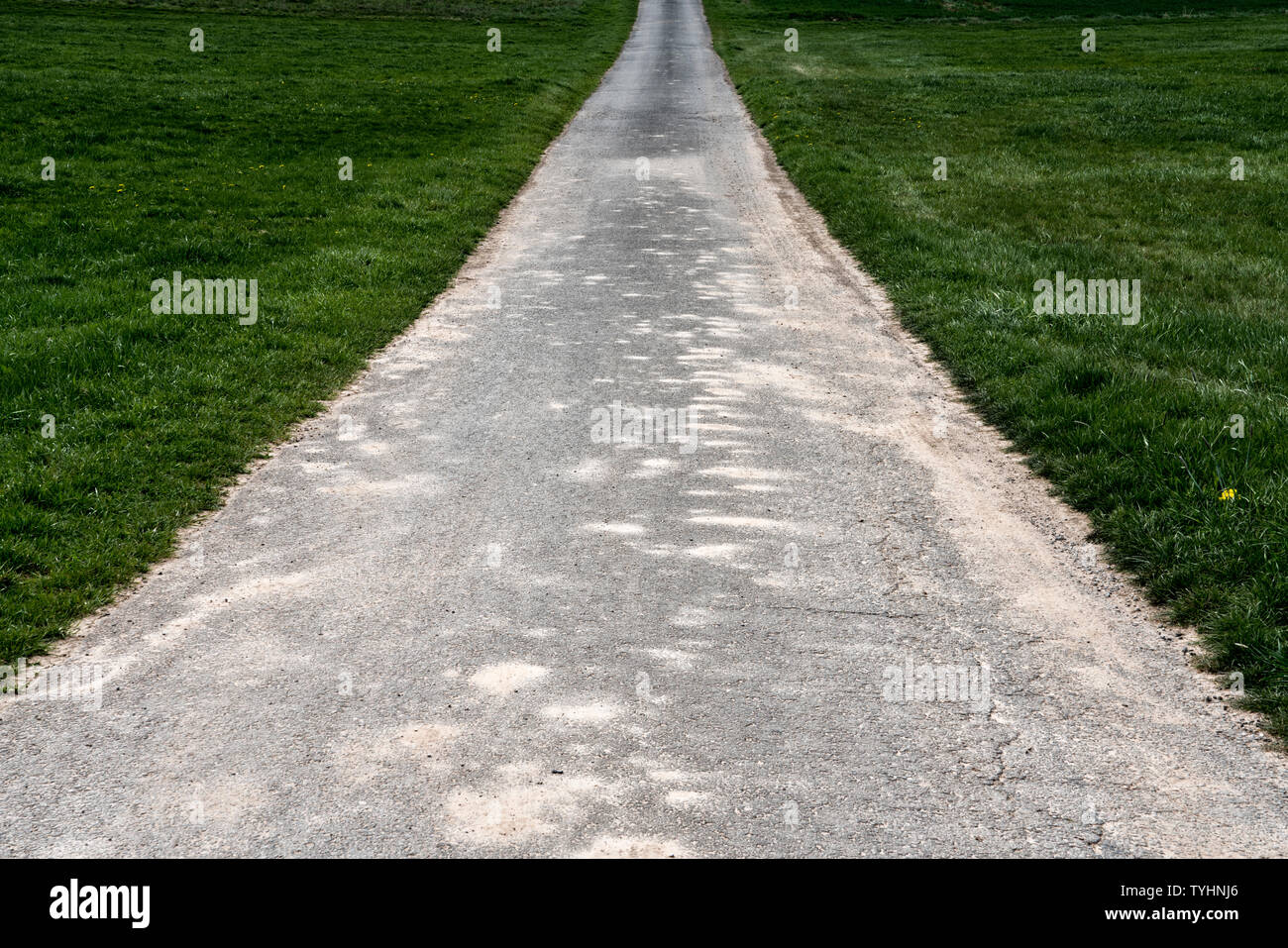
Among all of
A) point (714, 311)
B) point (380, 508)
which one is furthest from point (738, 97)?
point (380, 508)

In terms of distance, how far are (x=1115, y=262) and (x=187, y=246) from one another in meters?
11.2

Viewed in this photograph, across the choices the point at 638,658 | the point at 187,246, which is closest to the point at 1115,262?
the point at 638,658

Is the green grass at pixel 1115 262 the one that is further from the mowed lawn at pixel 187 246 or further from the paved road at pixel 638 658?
the mowed lawn at pixel 187 246

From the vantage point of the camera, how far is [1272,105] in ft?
82.5

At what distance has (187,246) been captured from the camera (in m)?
12.7

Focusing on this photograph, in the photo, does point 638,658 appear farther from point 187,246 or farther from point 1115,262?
point 187,246

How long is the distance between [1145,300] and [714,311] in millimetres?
4460

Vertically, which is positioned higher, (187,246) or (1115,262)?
(187,246)

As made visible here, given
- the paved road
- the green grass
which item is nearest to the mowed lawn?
the paved road

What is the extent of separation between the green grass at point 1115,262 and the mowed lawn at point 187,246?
18.4 ft

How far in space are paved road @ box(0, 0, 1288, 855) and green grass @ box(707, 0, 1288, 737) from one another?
1.34 ft

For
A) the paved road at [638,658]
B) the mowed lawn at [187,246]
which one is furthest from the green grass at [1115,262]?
the mowed lawn at [187,246]

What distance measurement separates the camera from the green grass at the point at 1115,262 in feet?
19.5

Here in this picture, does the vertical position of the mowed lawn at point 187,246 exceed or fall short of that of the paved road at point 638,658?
it exceeds it
